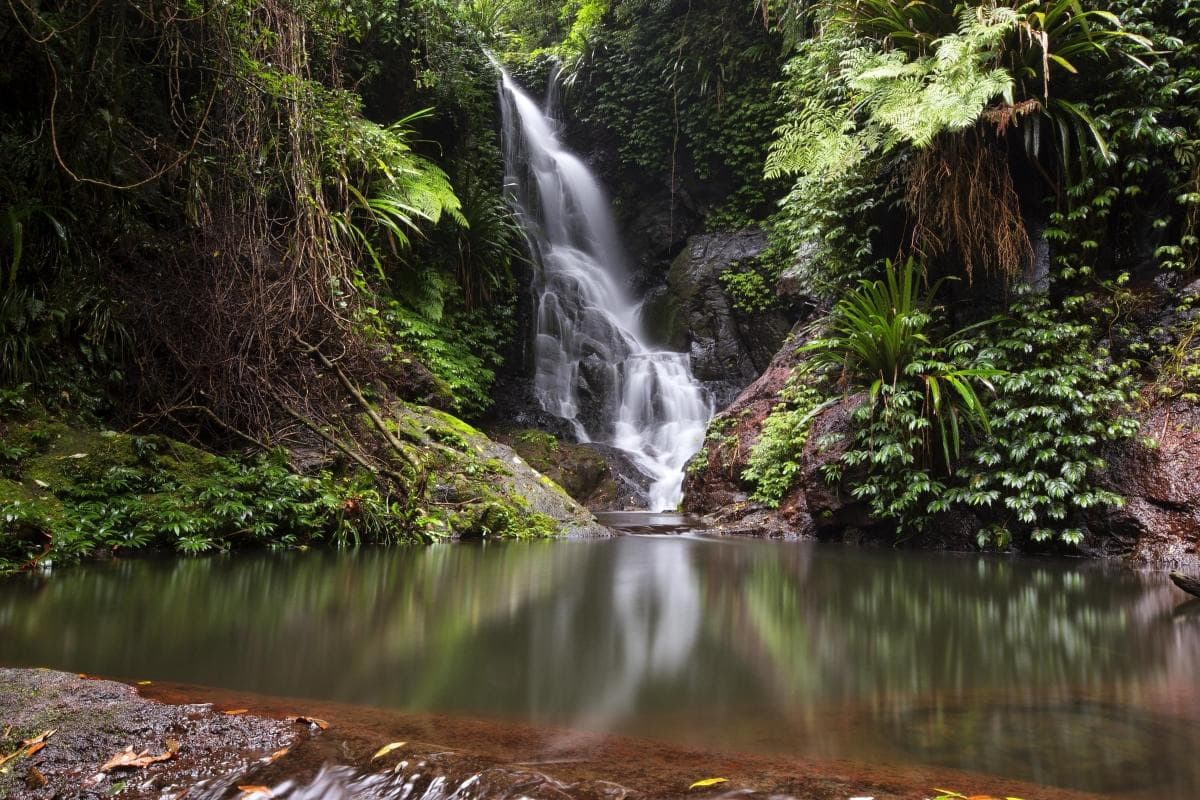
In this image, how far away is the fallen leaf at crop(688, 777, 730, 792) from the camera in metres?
1.05

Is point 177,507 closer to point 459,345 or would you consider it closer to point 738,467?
point 738,467

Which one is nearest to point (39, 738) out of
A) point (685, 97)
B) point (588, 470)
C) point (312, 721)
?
point (312, 721)

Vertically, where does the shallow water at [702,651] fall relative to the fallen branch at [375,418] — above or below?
below

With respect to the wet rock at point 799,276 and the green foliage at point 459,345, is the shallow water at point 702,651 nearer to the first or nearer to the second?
the wet rock at point 799,276

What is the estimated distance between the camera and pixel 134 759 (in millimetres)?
1073

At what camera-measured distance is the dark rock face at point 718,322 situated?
10836 millimetres

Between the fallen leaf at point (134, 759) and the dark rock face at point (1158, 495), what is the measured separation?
17.7ft

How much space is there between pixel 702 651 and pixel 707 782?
96 centimetres

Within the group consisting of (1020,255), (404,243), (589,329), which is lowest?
(1020,255)

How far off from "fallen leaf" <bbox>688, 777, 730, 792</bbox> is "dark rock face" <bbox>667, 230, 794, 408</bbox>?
9641 millimetres

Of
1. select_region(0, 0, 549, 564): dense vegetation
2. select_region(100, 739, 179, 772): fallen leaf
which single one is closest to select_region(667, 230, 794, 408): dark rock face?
select_region(0, 0, 549, 564): dense vegetation

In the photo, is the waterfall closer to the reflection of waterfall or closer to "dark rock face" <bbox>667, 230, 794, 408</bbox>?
"dark rock face" <bbox>667, 230, 794, 408</bbox>

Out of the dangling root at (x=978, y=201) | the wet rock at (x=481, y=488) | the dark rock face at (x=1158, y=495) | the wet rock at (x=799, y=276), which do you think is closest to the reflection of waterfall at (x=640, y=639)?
the wet rock at (x=481, y=488)

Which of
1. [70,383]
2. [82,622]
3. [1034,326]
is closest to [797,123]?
[1034,326]
